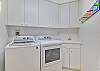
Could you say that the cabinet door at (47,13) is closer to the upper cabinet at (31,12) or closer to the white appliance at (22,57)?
the upper cabinet at (31,12)

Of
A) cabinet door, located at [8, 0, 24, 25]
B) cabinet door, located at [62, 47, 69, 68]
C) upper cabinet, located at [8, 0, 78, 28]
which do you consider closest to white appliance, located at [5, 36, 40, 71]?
cabinet door, located at [8, 0, 24, 25]

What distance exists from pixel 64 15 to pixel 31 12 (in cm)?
149

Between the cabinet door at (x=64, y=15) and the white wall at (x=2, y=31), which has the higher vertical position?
the cabinet door at (x=64, y=15)

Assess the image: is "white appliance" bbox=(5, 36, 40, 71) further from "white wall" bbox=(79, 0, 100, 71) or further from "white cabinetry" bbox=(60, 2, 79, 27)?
"white cabinetry" bbox=(60, 2, 79, 27)

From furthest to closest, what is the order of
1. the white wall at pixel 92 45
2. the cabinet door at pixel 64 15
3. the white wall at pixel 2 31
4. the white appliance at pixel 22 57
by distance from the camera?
the cabinet door at pixel 64 15
the white wall at pixel 92 45
the white wall at pixel 2 31
the white appliance at pixel 22 57

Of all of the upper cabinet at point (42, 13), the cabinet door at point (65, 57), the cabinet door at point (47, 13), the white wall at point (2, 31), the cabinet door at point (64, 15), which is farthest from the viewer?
the cabinet door at point (64, 15)

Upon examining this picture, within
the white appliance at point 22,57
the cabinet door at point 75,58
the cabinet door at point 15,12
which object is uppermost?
the cabinet door at point 15,12

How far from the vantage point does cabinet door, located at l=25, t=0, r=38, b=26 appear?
3.20 meters

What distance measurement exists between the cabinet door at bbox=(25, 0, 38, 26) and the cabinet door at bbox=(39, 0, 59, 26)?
0.21 m

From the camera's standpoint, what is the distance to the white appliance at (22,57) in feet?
7.19

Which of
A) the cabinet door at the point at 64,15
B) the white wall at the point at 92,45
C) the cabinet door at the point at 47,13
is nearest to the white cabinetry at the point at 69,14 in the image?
the cabinet door at the point at 64,15

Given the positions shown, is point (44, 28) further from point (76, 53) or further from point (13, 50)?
point (13, 50)

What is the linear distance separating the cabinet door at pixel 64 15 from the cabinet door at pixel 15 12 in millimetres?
1789

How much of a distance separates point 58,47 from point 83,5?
5.25 feet
